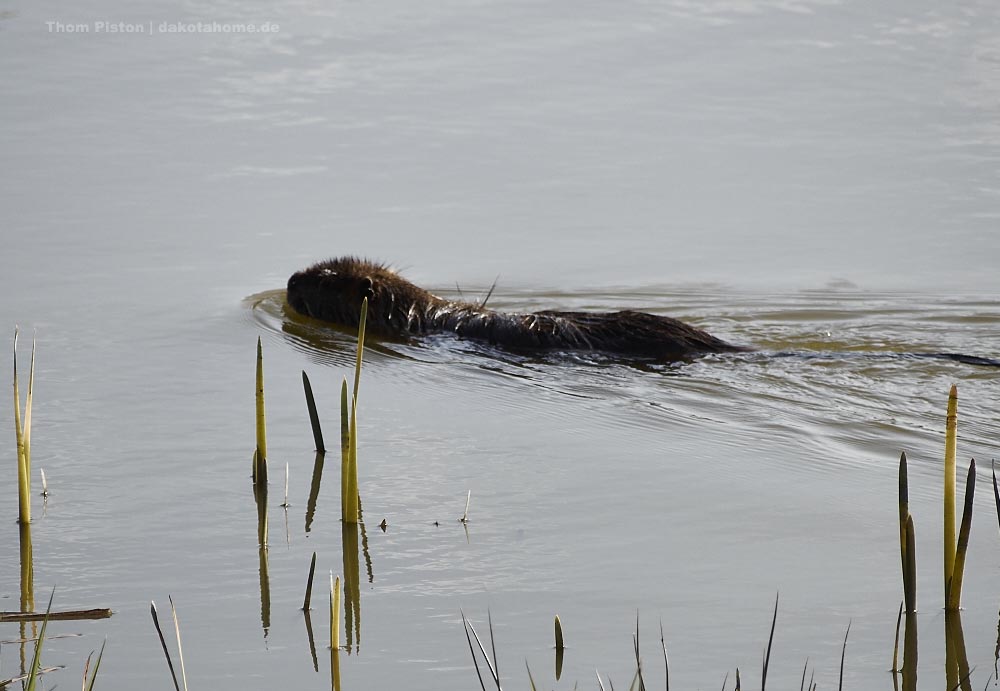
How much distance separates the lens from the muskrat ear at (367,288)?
7.96m

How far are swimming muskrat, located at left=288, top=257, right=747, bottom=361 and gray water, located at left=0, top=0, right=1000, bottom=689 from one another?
19 centimetres

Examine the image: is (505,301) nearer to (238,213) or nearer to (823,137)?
(238,213)

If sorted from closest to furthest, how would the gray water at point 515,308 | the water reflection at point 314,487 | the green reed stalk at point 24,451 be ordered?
1. the gray water at point 515,308
2. the green reed stalk at point 24,451
3. the water reflection at point 314,487

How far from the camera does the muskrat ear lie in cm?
796

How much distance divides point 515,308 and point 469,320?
0.81 m

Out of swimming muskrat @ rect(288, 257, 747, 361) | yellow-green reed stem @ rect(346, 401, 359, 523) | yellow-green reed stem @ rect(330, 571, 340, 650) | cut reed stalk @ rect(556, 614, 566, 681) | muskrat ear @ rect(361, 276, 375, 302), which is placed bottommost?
cut reed stalk @ rect(556, 614, 566, 681)

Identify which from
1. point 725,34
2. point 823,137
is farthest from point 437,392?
point 725,34

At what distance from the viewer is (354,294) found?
804 cm

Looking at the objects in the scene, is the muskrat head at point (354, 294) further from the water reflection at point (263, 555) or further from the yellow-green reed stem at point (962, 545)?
the yellow-green reed stem at point (962, 545)

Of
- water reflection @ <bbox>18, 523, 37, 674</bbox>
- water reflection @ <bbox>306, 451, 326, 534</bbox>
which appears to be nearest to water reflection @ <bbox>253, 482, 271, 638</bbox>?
water reflection @ <bbox>306, 451, 326, 534</bbox>

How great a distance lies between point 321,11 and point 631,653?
13.2 meters

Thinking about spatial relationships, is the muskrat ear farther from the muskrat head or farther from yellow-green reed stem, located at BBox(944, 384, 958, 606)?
yellow-green reed stem, located at BBox(944, 384, 958, 606)

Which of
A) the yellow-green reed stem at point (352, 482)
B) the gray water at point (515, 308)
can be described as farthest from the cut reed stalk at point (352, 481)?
the gray water at point (515, 308)

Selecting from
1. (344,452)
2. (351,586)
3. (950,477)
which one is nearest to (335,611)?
(351,586)
